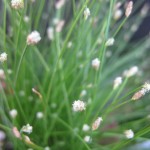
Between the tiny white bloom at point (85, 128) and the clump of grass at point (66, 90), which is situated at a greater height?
the clump of grass at point (66, 90)

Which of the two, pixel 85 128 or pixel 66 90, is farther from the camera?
pixel 66 90

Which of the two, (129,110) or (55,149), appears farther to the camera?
(129,110)

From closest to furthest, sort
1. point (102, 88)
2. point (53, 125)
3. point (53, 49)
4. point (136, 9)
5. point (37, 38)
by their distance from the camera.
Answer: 1. point (37, 38)
2. point (53, 125)
3. point (53, 49)
4. point (102, 88)
5. point (136, 9)

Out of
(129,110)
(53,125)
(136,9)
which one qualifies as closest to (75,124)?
(53,125)

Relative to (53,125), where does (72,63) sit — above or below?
above

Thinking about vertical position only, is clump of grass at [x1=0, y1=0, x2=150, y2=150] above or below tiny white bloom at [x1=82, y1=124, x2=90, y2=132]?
above

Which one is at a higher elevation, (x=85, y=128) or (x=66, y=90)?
(x=66, y=90)

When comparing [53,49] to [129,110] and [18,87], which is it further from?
[129,110]

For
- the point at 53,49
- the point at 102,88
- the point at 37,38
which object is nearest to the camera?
the point at 37,38

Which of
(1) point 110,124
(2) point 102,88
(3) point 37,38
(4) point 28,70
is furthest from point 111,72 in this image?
(3) point 37,38

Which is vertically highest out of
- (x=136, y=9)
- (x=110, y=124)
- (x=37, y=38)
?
(x=136, y=9)
